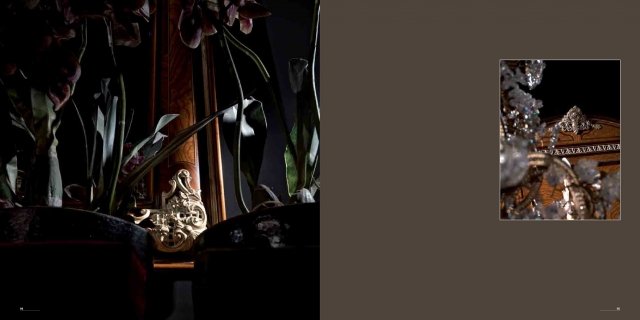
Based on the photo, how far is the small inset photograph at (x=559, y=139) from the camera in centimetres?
49

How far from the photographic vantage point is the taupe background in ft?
1.59

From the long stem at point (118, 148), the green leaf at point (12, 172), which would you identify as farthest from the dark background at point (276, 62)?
the green leaf at point (12, 172)

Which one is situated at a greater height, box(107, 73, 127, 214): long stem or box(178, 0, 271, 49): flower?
box(178, 0, 271, 49): flower

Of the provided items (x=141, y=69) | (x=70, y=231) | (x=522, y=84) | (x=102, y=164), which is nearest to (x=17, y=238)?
(x=70, y=231)

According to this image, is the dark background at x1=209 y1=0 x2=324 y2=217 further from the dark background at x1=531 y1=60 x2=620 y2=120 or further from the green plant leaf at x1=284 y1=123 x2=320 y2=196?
the dark background at x1=531 y1=60 x2=620 y2=120

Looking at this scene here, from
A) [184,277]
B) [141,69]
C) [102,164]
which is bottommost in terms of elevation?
[184,277]

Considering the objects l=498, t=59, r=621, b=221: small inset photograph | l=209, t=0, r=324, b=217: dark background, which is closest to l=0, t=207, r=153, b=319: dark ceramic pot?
l=209, t=0, r=324, b=217: dark background

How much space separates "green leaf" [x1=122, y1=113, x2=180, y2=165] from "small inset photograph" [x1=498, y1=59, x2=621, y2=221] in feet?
1.23

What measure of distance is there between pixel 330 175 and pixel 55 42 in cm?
33

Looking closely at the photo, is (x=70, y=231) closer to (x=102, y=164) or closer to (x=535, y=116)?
(x=102, y=164)

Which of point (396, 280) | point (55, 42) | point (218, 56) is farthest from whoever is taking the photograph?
point (218, 56)

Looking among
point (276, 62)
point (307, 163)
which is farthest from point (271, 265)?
point (276, 62)

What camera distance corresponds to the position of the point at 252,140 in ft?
2.29

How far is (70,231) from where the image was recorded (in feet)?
1.71
